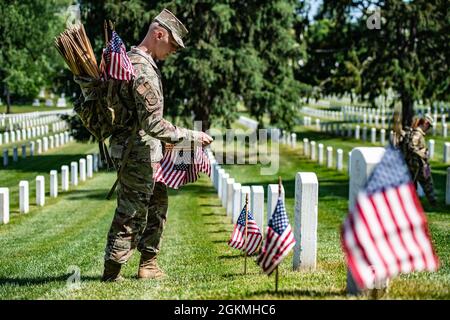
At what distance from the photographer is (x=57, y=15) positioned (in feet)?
212

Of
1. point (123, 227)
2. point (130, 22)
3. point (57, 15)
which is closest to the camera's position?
point (123, 227)

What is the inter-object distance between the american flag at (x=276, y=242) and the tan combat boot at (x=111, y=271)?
1904mm

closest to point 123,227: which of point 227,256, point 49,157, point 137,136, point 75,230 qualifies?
point 137,136

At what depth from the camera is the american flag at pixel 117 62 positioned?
7.61 m

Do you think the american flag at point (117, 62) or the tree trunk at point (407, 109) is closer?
the american flag at point (117, 62)

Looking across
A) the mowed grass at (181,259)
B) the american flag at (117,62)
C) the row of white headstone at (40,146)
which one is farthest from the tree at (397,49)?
the american flag at (117,62)

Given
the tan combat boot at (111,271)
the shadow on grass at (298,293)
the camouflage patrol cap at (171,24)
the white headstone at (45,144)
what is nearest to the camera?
the shadow on grass at (298,293)

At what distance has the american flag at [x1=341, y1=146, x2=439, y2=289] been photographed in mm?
5664

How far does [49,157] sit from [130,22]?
8433mm

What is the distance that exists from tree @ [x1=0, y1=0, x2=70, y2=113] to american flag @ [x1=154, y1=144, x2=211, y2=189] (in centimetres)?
3307

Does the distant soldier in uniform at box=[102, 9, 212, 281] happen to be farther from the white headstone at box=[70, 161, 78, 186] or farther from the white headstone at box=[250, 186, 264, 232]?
the white headstone at box=[70, 161, 78, 186]

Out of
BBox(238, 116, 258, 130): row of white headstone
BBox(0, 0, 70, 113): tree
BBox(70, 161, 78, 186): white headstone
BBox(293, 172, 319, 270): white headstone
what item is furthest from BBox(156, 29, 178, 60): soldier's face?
BBox(238, 116, 258, 130): row of white headstone

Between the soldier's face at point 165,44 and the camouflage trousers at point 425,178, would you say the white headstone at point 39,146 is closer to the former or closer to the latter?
the camouflage trousers at point 425,178
